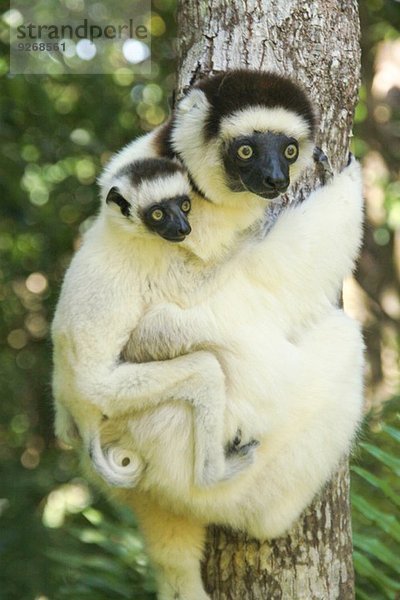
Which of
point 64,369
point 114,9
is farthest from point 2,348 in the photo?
point 64,369

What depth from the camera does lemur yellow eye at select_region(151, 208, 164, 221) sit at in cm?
361

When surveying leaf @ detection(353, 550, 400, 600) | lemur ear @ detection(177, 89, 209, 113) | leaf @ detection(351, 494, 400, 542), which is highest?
lemur ear @ detection(177, 89, 209, 113)

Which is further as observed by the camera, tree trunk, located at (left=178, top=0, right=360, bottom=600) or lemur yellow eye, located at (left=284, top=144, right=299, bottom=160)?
tree trunk, located at (left=178, top=0, right=360, bottom=600)

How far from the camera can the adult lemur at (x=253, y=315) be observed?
12.1ft

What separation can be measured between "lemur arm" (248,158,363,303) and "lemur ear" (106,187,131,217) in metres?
0.58

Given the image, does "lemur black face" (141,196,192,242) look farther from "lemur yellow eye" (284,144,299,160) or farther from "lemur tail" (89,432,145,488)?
"lemur tail" (89,432,145,488)

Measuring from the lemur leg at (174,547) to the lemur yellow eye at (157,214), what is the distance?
1.27 metres

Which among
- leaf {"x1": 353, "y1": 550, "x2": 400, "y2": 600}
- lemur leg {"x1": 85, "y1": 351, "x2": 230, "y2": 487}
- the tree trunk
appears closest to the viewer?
lemur leg {"x1": 85, "y1": 351, "x2": 230, "y2": 487}

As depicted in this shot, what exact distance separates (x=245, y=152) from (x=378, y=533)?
2.75m

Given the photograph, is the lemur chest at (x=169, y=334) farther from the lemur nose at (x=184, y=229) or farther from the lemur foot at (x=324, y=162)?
the lemur foot at (x=324, y=162)

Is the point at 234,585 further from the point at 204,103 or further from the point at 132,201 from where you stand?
the point at 204,103

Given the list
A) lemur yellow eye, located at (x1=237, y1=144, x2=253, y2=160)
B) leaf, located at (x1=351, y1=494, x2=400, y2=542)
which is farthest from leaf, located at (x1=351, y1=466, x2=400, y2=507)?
lemur yellow eye, located at (x1=237, y1=144, x2=253, y2=160)

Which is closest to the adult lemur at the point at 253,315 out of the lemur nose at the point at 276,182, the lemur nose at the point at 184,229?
the lemur nose at the point at 276,182

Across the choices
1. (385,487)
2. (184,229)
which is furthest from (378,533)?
(184,229)
